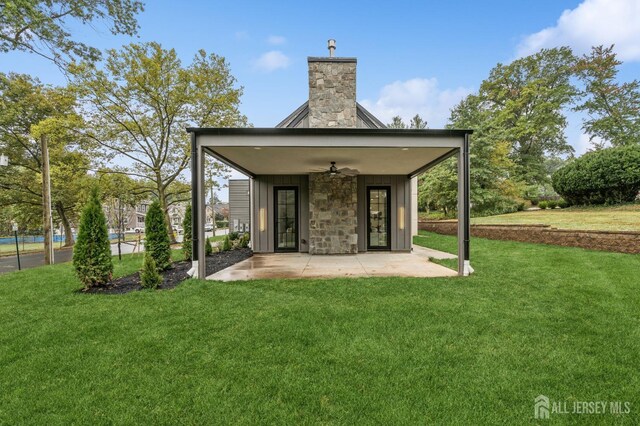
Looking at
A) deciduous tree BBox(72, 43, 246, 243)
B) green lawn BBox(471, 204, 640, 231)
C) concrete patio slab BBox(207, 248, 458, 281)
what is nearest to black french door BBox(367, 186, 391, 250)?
concrete patio slab BBox(207, 248, 458, 281)

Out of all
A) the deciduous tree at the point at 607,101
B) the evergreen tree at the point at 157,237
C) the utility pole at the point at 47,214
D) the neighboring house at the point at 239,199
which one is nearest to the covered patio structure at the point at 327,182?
the neighboring house at the point at 239,199

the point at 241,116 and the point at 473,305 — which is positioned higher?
the point at 241,116

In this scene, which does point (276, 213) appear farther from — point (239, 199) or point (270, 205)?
point (239, 199)

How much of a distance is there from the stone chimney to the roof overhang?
5.12ft

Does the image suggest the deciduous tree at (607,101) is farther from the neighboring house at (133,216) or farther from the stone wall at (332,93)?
the neighboring house at (133,216)

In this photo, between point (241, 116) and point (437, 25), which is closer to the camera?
point (437, 25)

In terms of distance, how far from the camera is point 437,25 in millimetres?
11078

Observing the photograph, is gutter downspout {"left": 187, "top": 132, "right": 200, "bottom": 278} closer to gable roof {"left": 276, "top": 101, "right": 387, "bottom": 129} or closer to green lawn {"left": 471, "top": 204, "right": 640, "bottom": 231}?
gable roof {"left": 276, "top": 101, "right": 387, "bottom": 129}

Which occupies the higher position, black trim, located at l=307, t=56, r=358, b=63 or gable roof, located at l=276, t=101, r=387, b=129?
black trim, located at l=307, t=56, r=358, b=63

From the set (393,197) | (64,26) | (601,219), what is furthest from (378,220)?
(64,26)

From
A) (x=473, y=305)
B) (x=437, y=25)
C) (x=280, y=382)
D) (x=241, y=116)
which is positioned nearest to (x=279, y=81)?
(x=241, y=116)

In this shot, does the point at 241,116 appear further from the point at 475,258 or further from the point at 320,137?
the point at 475,258

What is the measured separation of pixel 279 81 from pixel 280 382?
46.3 ft

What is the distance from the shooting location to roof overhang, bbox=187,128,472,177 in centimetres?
535
